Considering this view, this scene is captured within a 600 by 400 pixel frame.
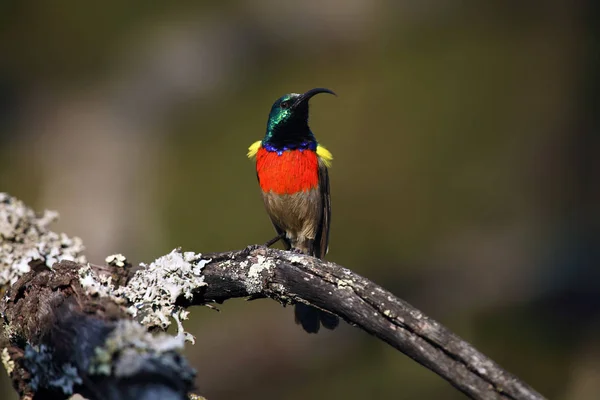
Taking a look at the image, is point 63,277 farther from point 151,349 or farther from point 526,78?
point 526,78

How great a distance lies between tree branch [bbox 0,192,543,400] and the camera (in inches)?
90.3

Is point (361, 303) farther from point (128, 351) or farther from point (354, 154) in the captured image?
point (354, 154)

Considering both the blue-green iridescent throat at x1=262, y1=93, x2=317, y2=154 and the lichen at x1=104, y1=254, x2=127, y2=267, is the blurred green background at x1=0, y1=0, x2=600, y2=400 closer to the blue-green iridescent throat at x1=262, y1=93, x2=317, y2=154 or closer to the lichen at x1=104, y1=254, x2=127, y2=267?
the blue-green iridescent throat at x1=262, y1=93, x2=317, y2=154

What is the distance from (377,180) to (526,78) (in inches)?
112

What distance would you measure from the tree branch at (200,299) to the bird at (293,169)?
5.06ft

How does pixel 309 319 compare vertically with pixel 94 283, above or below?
above

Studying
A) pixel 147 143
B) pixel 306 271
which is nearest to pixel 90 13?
pixel 147 143

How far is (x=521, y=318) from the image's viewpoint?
21.0 feet

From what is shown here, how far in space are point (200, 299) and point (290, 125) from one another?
6.40 feet

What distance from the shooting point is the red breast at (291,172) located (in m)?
4.74

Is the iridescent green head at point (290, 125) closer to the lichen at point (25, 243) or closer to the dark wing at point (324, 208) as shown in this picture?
the dark wing at point (324, 208)

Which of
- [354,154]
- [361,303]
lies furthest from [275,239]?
[354,154]

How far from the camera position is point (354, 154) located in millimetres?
7406

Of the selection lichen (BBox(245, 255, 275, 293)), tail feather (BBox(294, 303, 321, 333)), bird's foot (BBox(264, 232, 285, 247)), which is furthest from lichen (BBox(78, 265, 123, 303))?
bird's foot (BBox(264, 232, 285, 247))
